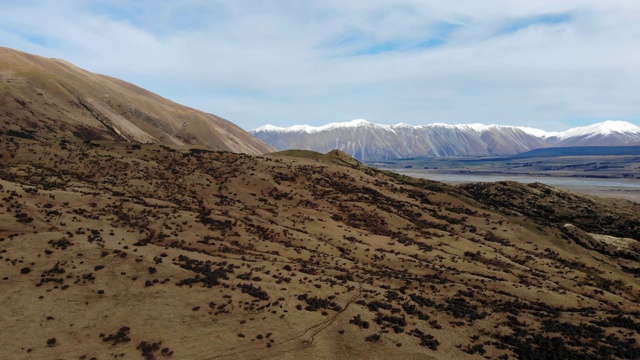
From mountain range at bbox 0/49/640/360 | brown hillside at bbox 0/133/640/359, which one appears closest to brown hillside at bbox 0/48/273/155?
mountain range at bbox 0/49/640/360

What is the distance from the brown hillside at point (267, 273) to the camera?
38.1 metres

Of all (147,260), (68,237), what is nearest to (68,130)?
(68,237)

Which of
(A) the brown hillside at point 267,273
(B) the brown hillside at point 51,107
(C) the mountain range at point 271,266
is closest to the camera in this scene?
(A) the brown hillside at point 267,273

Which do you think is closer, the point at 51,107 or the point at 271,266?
the point at 271,266

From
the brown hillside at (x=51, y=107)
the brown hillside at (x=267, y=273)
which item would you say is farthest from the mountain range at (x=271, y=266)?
the brown hillside at (x=51, y=107)

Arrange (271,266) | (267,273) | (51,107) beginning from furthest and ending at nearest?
1. (51,107)
2. (271,266)
3. (267,273)

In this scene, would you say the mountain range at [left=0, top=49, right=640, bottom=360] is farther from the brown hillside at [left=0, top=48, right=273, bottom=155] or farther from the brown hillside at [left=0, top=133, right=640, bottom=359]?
the brown hillside at [left=0, top=48, right=273, bottom=155]

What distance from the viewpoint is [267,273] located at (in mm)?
52969

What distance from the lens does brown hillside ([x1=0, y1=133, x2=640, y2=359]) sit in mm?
38094

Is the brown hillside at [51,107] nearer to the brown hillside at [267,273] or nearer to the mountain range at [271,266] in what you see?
the mountain range at [271,266]

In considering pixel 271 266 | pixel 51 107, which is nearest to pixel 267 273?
pixel 271 266

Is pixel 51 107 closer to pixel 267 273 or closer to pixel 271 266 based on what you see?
pixel 271 266

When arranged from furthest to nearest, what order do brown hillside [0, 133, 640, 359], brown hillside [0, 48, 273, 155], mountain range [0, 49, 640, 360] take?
brown hillside [0, 48, 273, 155] < mountain range [0, 49, 640, 360] < brown hillside [0, 133, 640, 359]

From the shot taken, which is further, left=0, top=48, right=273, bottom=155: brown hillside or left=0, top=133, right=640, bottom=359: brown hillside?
left=0, top=48, right=273, bottom=155: brown hillside
